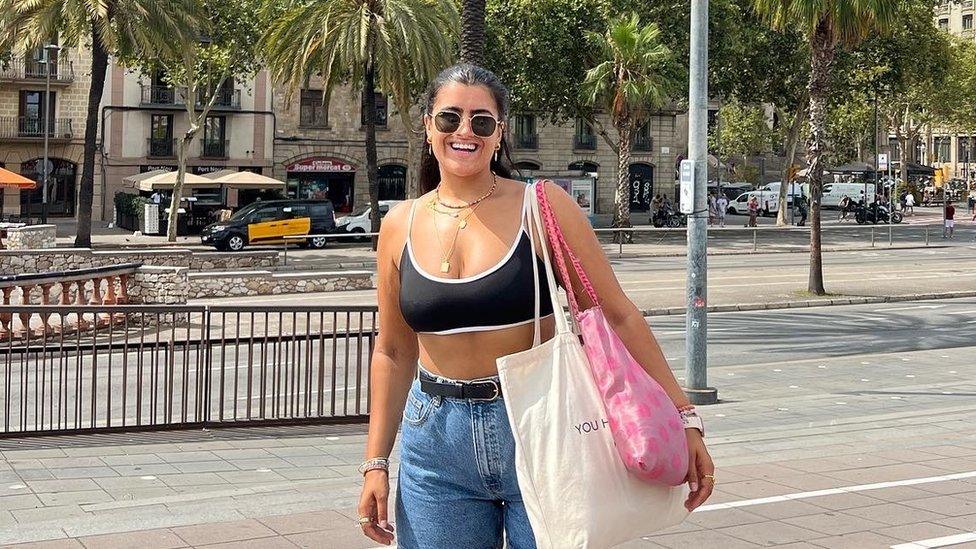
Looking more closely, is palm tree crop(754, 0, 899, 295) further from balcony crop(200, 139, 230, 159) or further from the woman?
balcony crop(200, 139, 230, 159)

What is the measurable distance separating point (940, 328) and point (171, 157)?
44.2m

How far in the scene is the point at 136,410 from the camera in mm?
10328

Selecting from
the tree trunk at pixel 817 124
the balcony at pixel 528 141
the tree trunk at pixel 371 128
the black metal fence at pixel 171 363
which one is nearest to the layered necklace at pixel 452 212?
the black metal fence at pixel 171 363

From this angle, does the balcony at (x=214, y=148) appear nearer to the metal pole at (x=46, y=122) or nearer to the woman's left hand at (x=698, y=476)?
the metal pole at (x=46, y=122)

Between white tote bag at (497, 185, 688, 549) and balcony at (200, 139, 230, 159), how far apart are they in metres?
57.5

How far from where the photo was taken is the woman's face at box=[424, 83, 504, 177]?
3.46 m

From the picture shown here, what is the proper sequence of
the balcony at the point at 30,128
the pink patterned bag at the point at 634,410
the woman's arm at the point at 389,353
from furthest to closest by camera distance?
the balcony at the point at 30,128
the woman's arm at the point at 389,353
the pink patterned bag at the point at 634,410

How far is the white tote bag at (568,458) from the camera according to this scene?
3045 mm

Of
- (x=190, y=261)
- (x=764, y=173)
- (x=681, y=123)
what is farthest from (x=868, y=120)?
(x=190, y=261)

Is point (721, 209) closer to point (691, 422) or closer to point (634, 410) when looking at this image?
point (691, 422)

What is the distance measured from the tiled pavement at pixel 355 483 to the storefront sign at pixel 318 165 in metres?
49.1

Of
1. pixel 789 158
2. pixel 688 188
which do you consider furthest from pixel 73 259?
pixel 789 158

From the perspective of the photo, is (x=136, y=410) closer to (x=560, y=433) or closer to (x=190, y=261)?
(x=560, y=433)

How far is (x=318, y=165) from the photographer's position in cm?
6016
